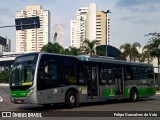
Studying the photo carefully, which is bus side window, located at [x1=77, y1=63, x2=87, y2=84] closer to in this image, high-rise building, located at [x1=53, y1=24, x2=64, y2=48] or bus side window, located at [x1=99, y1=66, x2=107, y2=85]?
bus side window, located at [x1=99, y1=66, x2=107, y2=85]

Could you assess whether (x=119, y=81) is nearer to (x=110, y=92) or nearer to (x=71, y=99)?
(x=110, y=92)

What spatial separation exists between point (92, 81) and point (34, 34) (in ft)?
350

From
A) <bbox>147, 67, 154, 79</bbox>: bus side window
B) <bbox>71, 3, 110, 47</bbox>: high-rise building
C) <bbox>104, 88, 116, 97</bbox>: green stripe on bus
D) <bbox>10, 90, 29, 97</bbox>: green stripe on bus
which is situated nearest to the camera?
<bbox>10, 90, 29, 97</bbox>: green stripe on bus

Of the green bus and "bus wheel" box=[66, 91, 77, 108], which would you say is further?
"bus wheel" box=[66, 91, 77, 108]

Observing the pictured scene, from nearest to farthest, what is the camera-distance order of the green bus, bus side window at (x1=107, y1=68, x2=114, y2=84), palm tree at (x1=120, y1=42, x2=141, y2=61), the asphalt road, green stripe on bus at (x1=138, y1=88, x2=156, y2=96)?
the asphalt road → the green bus → bus side window at (x1=107, y1=68, x2=114, y2=84) → green stripe on bus at (x1=138, y1=88, x2=156, y2=96) → palm tree at (x1=120, y1=42, x2=141, y2=61)

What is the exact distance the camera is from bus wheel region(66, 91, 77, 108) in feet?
61.7

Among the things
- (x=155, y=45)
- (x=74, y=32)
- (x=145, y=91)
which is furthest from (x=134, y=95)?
(x=74, y=32)

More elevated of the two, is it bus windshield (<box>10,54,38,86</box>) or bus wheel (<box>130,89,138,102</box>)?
bus windshield (<box>10,54,38,86</box>)

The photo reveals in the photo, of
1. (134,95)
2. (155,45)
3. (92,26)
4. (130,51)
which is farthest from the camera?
(92,26)

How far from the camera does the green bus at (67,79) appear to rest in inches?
680

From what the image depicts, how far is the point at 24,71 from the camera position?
1769cm

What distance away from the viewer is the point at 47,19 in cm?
11294

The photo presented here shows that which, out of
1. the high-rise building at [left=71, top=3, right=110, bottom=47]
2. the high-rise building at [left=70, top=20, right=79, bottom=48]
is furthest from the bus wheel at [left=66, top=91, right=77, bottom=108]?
the high-rise building at [left=70, top=20, right=79, bottom=48]

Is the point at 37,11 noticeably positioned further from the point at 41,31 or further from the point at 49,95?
the point at 49,95
